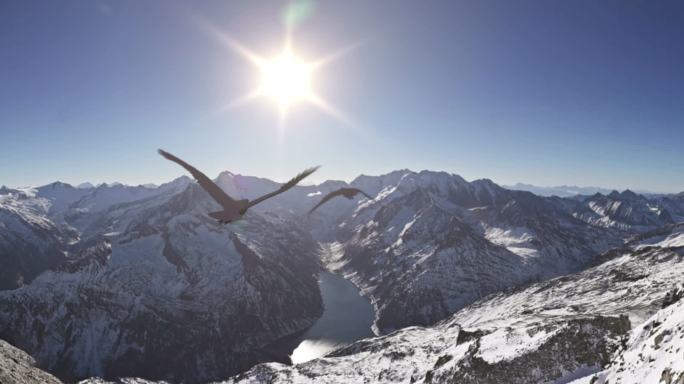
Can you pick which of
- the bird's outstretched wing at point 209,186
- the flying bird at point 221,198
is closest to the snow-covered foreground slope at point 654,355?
the flying bird at point 221,198

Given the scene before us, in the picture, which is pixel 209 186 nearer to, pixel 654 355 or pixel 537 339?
pixel 654 355

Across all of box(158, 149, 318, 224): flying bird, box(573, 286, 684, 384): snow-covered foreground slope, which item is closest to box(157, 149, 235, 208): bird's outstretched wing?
box(158, 149, 318, 224): flying bird

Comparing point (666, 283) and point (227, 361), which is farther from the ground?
point (666, 283)

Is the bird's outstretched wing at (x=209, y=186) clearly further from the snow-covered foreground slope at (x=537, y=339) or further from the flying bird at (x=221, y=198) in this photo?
the snow-covered foreground slope at (x=537, y=339)

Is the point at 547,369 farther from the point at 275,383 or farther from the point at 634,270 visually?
the point at 634,270

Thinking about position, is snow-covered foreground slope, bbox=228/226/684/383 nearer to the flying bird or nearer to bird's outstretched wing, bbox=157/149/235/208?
the flying bird

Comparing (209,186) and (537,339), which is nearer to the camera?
(209,186)

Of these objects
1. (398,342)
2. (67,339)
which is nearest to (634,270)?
(398,342)

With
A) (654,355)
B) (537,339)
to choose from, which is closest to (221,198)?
(654,355)
